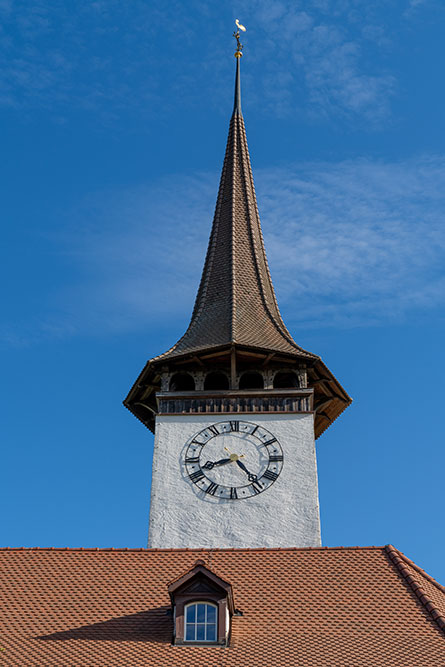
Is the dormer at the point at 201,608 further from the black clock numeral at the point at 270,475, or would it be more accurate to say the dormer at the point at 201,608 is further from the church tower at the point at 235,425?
the black clock numeral at the point at 270,475

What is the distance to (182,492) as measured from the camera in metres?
26.8

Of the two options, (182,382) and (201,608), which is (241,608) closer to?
(201,608)

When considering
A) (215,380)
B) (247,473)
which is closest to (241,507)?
(247,473)

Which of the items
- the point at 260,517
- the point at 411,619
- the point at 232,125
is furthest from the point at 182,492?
the point at 232,125

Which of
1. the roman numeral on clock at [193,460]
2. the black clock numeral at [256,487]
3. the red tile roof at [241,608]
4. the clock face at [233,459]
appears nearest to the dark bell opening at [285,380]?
the clock face at [233,459]

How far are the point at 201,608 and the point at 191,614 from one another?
199mm

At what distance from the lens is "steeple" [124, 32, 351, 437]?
28766mm

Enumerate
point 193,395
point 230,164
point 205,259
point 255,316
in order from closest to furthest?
point 193,395
point 255,316
point 205,259
point 230,164

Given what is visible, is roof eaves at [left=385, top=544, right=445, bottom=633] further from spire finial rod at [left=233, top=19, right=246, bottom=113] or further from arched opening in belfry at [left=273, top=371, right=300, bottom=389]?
spire finial rod at [left=233, top=19, right=246, bottom=113]

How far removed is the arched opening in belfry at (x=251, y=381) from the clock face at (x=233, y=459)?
1.50 metres

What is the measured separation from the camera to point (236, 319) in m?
30.4

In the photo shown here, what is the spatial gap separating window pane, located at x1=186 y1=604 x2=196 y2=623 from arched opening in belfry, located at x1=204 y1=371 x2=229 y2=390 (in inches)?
400

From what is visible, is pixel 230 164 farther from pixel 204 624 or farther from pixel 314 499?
pixel 204 624

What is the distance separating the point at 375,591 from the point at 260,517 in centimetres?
592
